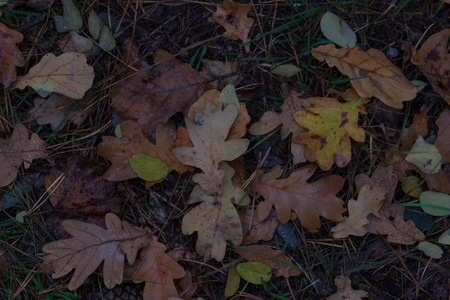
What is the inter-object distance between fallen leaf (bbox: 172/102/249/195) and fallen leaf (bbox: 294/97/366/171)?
417 millimetres

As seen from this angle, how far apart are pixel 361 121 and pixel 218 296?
4.68 feet

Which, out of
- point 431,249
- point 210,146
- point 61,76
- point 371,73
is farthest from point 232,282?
point 61,76

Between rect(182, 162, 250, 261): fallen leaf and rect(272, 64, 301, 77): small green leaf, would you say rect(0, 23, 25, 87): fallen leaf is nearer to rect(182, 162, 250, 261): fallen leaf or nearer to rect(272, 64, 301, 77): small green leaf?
rect(182, 162, 250, 261): fallen leaf

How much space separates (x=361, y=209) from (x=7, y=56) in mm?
2414

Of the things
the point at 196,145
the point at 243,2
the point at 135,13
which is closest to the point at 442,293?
the point at 196,145

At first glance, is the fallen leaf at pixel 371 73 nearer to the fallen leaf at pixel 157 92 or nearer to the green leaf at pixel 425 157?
the green leaf at pixel 425 157

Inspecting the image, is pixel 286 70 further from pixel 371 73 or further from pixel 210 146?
pixel 210 146

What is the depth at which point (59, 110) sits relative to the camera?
2.68 metres

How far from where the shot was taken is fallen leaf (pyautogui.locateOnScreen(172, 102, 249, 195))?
97.9 inches

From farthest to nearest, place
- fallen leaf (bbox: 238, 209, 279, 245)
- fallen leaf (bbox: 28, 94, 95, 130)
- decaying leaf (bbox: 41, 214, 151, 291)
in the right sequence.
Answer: fallen leaf (bbox: 28, 94, 95, 130)
fallen leaf (bbox: 238, 209, 279, 245)
decaying leaf (bbox: 41, 214, 151, 291)

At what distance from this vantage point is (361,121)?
2660 millimetres

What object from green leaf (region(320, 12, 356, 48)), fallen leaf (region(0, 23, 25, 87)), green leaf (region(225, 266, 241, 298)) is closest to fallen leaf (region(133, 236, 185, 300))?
green leaf (region(225, 266, 241, 298))

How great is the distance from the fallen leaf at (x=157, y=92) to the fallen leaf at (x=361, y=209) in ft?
3.95

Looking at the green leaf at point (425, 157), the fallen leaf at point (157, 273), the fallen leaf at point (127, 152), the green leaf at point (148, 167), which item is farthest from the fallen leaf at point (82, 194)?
the green leaf at point (425, 157)
